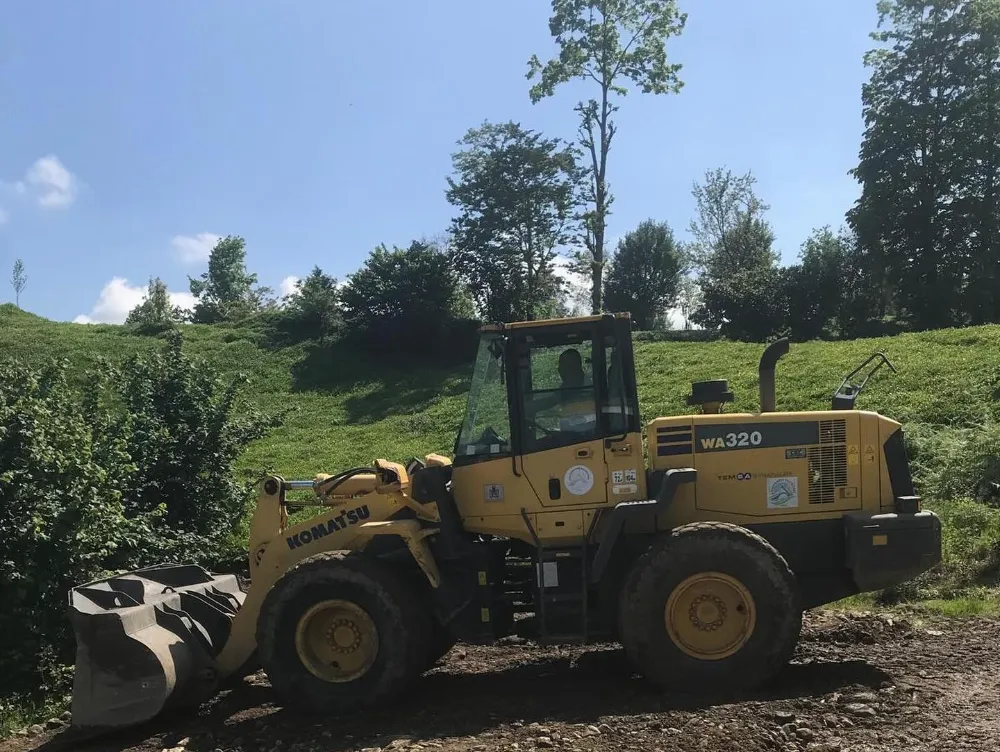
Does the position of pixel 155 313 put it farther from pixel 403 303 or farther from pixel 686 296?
pixel 686 296

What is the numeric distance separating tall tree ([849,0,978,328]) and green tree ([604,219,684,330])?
13840 mm

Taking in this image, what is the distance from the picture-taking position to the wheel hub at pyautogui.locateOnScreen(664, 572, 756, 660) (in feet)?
20.2

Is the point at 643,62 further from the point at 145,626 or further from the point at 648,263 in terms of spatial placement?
the point at 145,626

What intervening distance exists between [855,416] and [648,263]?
42.5 m

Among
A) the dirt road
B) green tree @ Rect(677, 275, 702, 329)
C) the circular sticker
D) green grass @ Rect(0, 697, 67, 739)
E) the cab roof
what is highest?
green tree @ Rect(677, 275, 702, 329)

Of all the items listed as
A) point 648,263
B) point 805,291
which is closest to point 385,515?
point 805,291

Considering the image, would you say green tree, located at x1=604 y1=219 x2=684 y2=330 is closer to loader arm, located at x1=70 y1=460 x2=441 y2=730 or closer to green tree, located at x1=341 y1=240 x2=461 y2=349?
green tree, located at x1=341 y1=240 x2=461 y2=349

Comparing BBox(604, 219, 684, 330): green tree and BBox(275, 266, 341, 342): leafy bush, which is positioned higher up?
BBox(604, 219, 684, 330): green tree

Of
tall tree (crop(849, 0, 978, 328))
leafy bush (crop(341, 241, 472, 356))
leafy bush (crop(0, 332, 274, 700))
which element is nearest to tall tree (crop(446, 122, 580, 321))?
leafy bush (crop(341, 241, 472, 356))

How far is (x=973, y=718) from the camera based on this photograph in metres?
5.22

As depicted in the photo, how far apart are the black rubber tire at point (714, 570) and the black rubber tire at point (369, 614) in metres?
1.63

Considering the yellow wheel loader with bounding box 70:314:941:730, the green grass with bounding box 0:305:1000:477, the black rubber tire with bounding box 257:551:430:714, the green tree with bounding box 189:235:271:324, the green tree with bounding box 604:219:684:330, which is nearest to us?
the yellow wheel loader with bounding box 70:314:941:730

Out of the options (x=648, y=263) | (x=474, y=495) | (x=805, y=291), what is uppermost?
(x=648, y=263)

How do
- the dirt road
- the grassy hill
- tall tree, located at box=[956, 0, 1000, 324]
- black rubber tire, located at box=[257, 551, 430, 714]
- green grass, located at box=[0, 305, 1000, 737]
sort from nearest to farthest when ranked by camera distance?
1. the dirt road
2. black rubber tire, located at box=[257, 551, 430, 714]
3. green grass, located at box=[0, 305, 1000, 737]
4. the grassy hill
5. tall tree, located at box=[956, 0, 1000, 324]
